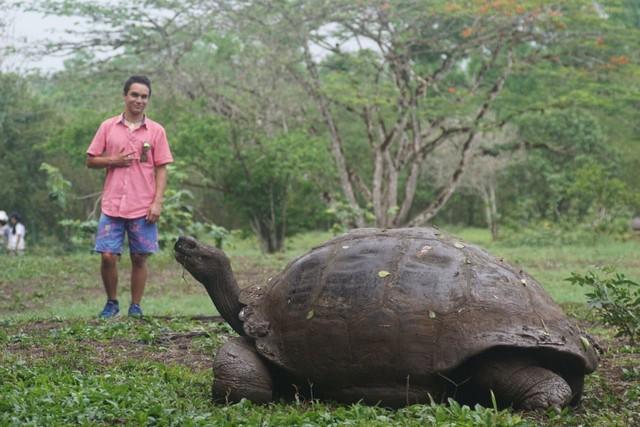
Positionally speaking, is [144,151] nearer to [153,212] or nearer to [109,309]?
[153,212]

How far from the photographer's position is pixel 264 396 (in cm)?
491

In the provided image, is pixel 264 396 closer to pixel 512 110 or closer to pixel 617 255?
pixel 617 255

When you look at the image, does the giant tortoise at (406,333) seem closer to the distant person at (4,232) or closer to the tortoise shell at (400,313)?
the tortoise shell at (400,313)

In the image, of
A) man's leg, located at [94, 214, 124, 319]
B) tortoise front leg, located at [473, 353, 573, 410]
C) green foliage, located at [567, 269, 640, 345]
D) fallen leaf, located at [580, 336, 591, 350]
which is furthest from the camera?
man's leg, located at [94, 214, 124, 319]

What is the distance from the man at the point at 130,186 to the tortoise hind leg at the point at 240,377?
9.97 feet

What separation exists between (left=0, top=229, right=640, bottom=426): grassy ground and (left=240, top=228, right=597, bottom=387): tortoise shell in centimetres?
24

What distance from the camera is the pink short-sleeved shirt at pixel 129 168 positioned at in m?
7.77

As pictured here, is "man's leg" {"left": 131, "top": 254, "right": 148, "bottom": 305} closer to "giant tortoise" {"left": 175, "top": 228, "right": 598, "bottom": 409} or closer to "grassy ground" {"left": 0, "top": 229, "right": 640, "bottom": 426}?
"grassy ground" {"left": 0, "top": 229, "right": 640, "bottom": 426}

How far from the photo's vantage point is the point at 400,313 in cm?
466

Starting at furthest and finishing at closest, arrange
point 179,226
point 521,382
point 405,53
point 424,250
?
1. point 405,53
2. point 179,226
3. point 424,250
4. point 521,382

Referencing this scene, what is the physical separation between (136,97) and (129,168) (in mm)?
586

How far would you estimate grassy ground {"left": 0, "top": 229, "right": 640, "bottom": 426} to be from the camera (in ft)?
14.0

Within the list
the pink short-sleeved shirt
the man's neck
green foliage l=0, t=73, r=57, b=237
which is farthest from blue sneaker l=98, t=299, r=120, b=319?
green foliage l=0, t=73, r=57, b=237

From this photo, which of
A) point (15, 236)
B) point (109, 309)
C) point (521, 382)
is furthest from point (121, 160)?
point (15, 236)
